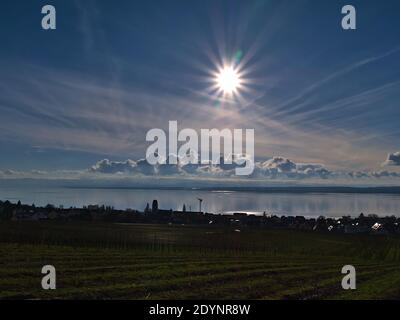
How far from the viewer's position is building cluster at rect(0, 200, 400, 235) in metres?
91.4

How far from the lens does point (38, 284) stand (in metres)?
18.7

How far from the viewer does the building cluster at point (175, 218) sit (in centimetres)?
9136

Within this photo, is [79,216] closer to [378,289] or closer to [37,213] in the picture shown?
[37,213]

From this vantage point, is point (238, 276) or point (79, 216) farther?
point (79, 216)

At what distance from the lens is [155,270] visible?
946 inches

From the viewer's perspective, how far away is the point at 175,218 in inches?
3910
